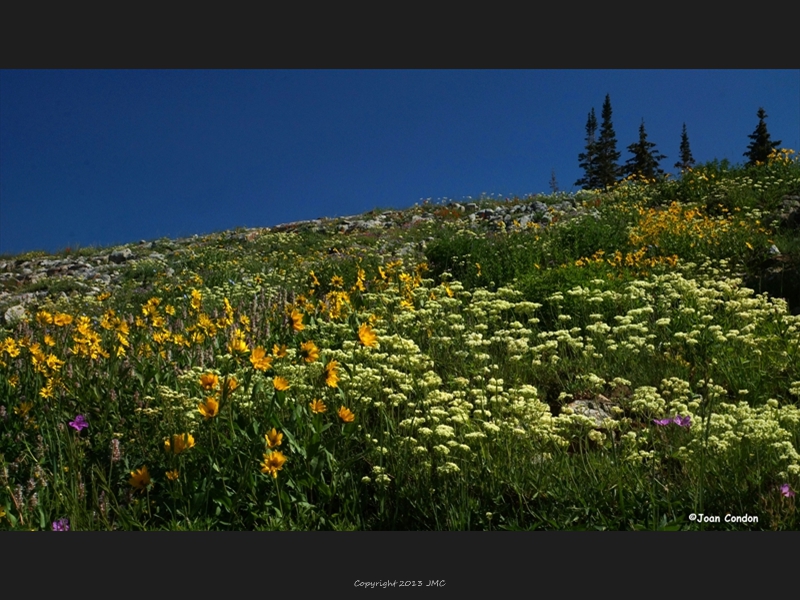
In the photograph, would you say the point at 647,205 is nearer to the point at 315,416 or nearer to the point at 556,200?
the point at 556,200

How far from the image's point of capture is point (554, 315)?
6.53 metres

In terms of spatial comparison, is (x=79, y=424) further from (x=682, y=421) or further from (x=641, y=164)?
(x=641, y=164)

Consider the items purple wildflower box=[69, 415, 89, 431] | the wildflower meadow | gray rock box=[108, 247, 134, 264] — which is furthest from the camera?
gray rock box=[108, 247, 134, 264]

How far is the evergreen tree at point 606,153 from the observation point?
6289mm

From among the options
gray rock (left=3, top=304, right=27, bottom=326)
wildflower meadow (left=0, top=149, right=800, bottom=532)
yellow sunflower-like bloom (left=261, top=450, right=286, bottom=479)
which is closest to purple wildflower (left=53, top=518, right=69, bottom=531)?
wildflower meadow (left=0, top=149, right=800, bottom=532)

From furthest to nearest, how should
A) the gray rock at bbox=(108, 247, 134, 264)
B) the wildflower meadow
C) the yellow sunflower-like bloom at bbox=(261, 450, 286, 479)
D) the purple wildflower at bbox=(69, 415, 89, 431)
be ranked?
the gray rock at bbox=(108, 247, 134, 264), the purple wildflower at bbox=(69, 415, 89, 431), the wildflower meadow, the yellow sunflower-like bloom at bbox=(261, 450, 286, 479)

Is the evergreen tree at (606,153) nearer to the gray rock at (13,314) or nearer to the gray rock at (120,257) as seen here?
the gray rock at (13,314)

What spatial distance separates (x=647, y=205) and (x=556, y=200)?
125 inches

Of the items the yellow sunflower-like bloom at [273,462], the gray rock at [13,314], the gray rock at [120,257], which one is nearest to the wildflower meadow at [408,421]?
the yellow sunflower-like bloom at [273,462]

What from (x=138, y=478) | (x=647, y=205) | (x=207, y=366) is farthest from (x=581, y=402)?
(x=647, y=205)

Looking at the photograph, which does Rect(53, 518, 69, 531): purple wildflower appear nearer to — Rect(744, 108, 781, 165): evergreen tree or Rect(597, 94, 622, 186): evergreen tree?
Rect(597, 94, 622, 186): evergreen tree

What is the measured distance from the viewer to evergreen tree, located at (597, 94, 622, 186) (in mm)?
6289

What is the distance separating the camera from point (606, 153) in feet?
32.8

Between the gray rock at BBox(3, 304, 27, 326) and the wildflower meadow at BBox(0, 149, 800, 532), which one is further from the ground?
the gray rock at BBox(3, 304, 27, 326)
